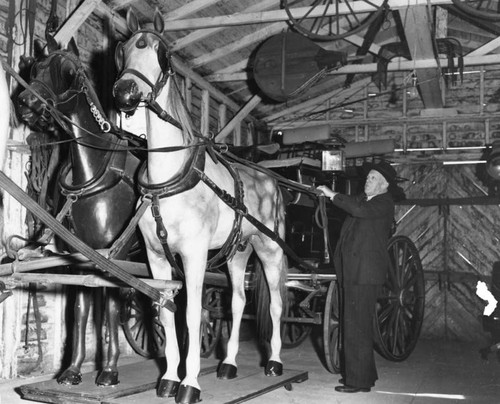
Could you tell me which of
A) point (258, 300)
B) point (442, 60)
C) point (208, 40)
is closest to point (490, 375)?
point (258, 300)

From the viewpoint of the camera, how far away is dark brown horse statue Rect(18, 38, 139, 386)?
471 centimetres

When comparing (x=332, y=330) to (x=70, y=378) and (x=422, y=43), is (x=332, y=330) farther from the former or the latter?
(x=422, y=43)

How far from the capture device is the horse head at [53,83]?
4.59 meters

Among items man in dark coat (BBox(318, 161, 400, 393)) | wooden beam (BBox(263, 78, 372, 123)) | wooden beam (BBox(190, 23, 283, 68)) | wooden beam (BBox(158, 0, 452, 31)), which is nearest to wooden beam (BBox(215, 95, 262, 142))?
wooden beam (BBox(190, 23, 283, 68))

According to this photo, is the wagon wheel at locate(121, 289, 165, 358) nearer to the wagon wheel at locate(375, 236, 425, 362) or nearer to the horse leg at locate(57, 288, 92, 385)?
the horse leg at locate(57, 288, 92, 385)

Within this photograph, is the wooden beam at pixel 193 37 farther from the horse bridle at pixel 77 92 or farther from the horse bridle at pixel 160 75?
the horse bridle at pixel 160 75

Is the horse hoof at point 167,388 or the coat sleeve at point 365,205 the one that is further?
the coat sleeve at point 365,205

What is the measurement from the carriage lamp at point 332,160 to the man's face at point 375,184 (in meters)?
1.20

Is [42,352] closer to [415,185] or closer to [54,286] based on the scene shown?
Result: [54,286]

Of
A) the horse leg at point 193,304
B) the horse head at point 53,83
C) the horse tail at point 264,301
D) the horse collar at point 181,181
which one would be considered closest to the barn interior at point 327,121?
the horse head at point 53,83

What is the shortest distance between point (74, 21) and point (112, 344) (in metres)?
3.26

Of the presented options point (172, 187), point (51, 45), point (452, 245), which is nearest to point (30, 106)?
point (51, 45)

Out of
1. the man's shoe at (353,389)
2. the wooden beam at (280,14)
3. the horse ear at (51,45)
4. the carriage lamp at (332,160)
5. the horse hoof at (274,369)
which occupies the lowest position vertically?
the man's shoe at (353,389)

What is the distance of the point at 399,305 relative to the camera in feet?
23.5
